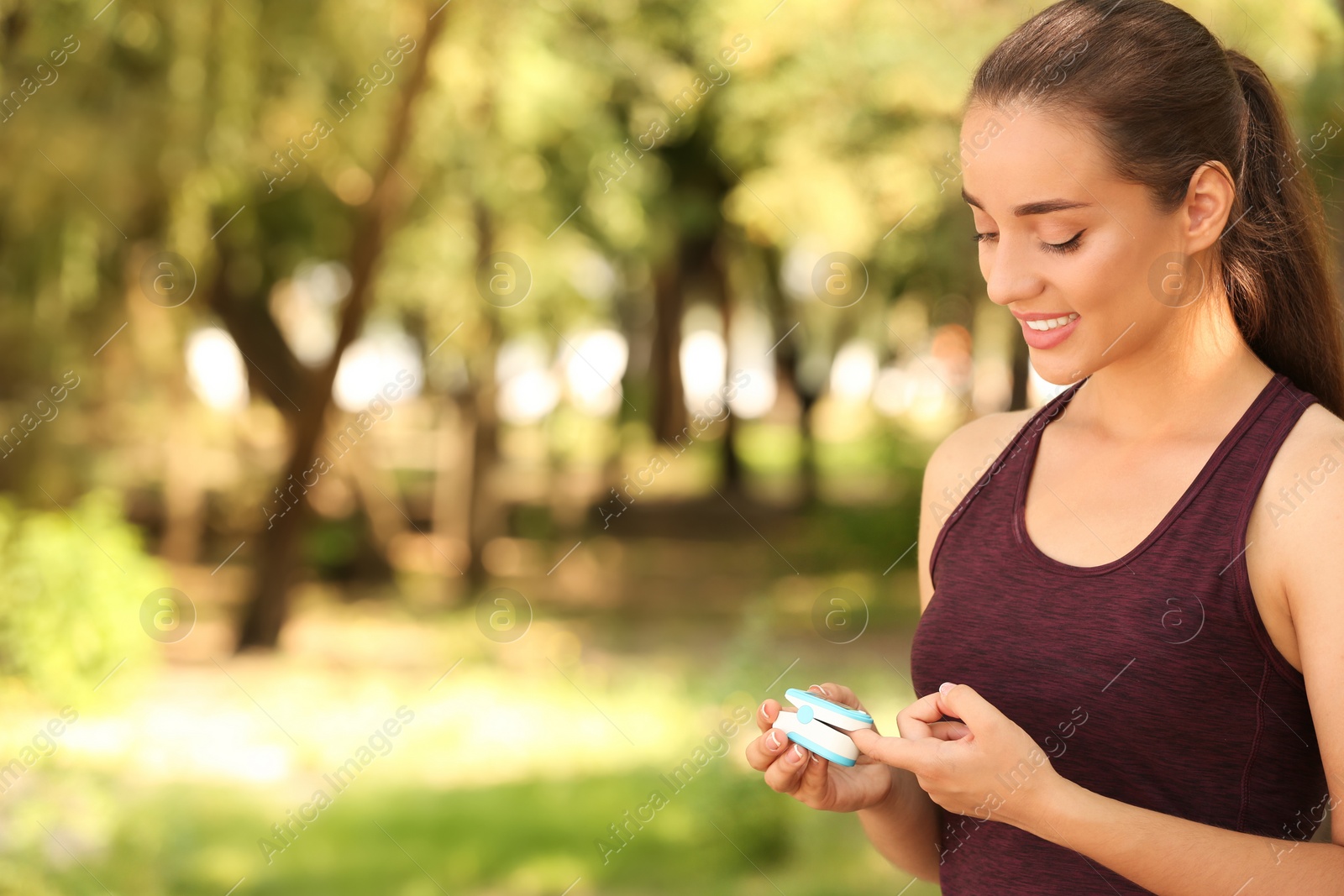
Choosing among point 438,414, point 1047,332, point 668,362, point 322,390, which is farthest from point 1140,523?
point 668,362

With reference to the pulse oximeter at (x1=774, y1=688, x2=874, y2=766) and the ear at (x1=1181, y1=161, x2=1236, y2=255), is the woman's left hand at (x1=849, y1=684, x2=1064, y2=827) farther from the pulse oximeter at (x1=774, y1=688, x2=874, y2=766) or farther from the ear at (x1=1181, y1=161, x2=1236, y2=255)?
the ear at (x1=1181, y1=161, x2=1236, y2=255)

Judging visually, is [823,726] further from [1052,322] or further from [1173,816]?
[1052,322]

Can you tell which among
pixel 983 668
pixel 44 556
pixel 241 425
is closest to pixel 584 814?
pixel 44 556

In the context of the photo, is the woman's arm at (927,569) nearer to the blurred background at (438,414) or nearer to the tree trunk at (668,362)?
the blurred background at (438,414)

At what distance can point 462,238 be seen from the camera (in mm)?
12008

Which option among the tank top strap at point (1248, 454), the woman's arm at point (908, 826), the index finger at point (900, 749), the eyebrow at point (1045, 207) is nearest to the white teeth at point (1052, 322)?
the eyebrow at point (1045, 207)

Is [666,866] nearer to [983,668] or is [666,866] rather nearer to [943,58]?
[983,668]

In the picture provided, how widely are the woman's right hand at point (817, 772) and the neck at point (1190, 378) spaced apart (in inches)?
21.0

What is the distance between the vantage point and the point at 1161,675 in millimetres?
1367

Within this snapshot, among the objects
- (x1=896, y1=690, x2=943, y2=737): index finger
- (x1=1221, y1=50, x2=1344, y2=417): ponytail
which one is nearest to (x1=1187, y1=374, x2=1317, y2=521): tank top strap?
(x1=1221, y1=50, x2=1344, y2=417): ponytail

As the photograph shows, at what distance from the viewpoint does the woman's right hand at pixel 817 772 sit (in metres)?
1.56

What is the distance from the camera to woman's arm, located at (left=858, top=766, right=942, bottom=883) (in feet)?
5.50

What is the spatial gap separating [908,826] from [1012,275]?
0.78m

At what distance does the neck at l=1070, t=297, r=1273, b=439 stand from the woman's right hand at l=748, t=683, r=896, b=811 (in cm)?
53
